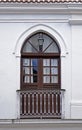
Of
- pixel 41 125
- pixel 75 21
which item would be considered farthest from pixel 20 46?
pixel 41 125

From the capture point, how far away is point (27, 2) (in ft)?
68.1

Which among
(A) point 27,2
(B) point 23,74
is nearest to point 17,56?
(B) point 23,74

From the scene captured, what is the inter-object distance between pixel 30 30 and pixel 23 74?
173cm

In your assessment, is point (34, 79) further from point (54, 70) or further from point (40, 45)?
point (40, 45)

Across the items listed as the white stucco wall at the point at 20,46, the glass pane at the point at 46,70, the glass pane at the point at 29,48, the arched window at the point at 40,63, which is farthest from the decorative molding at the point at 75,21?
the glass pane at the point at 46,70

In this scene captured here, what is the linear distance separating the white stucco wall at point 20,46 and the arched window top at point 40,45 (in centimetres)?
27

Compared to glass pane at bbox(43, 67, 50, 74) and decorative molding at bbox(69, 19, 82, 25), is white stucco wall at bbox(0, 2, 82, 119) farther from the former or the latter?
glass pane at bbox(43, 67, 50, 74)

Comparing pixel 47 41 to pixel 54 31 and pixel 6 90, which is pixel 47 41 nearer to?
pixel 54 31

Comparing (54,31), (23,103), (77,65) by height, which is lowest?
(23,103)

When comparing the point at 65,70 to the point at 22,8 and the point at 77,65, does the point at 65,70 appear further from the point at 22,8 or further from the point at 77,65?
the point at 22,8

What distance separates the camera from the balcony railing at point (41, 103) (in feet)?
67.9

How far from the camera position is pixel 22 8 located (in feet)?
68.2

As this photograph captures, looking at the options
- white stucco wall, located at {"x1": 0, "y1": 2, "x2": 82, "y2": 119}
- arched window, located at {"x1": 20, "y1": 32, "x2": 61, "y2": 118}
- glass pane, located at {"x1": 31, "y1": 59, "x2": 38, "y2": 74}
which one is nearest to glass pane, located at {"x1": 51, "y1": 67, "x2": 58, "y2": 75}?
arched window, located at {"x1": 20, "y1": 32, "x2": 61, "y2": 118}

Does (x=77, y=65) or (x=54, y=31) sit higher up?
(x=54, y=31)
